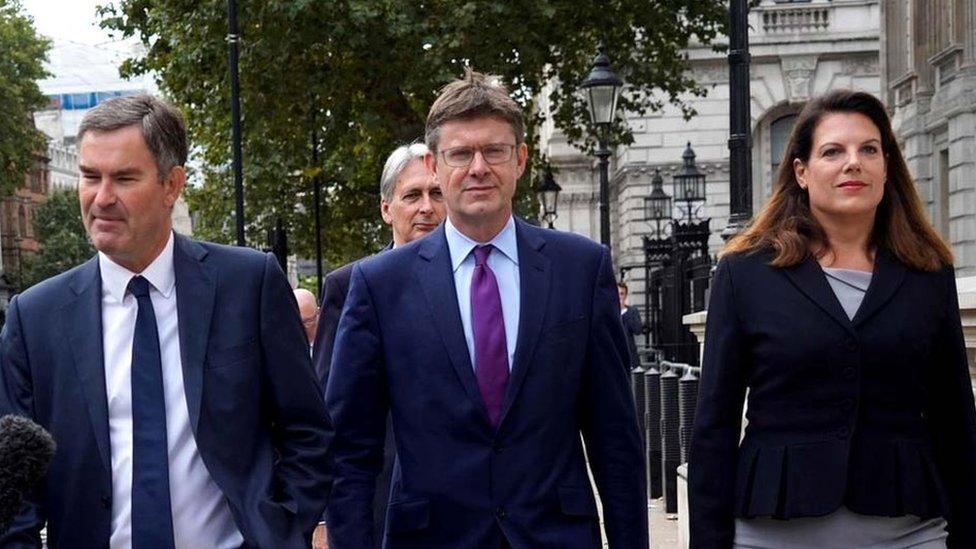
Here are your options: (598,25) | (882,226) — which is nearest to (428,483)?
(882,226)

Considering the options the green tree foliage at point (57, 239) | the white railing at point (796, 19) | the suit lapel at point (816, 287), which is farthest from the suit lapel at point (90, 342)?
the green tree foliage at point (57, 239)

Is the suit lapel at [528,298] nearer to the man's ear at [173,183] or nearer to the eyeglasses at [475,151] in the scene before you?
the eyeglasses at [475,151]

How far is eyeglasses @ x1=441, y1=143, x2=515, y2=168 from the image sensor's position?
199 inches

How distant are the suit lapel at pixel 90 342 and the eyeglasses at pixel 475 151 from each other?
996mm

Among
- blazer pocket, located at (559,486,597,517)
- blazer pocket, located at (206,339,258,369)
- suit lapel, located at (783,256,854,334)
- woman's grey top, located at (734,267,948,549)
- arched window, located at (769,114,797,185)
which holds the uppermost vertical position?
arched window, located at (769,114,797,185)

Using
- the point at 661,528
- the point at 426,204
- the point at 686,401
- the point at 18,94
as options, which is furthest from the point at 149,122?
the point at 18,94

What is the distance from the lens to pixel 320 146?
34625mm

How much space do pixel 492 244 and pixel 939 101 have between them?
28.5m

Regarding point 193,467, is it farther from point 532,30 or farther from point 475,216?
Answer: point 532,30

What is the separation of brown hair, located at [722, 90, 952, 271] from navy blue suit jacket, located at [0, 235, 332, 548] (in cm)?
129

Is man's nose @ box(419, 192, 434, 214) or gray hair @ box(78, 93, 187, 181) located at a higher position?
gray hair @ box(78, 93, 187, 181)

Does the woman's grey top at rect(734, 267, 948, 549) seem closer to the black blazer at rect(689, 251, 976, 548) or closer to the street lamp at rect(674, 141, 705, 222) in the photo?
the black blazer at rect(689, 251, 976, 548)

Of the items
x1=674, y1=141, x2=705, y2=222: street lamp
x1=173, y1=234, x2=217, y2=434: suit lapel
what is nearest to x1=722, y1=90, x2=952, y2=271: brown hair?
x1=173, y1=234, x2=217, y2=434: suit lapel

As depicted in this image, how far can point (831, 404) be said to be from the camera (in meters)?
4.81
